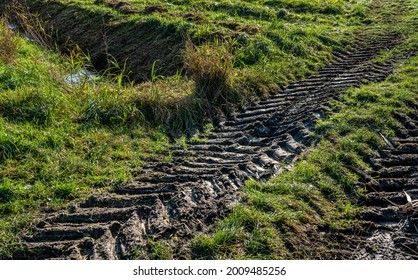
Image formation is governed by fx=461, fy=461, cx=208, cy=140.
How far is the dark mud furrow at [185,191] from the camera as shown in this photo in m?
4.29

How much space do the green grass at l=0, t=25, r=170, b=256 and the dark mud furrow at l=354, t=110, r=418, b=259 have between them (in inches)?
98.7

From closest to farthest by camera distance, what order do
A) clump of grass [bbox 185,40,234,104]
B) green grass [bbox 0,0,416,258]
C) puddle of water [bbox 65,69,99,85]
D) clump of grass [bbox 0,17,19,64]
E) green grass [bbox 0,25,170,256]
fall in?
green grass [bbox 0,0,416,258]
green grass [bbox 0,25,170,256]
clump of grass [bbox 185,40,234,104]
puddle of water [bbox 65,69,99,85]
clump of grass [bbox 0,17,19,64]

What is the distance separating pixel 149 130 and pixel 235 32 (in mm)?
4551

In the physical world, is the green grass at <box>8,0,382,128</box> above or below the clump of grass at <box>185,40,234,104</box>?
below

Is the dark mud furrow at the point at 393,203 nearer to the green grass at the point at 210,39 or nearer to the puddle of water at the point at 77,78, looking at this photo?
the green grass at the point at 210,39

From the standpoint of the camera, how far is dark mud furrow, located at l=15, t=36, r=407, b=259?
4289 mm

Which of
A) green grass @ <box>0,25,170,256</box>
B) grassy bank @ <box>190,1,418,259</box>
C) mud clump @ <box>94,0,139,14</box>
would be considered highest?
grassy bank @ <box>190,1,418,259</box>

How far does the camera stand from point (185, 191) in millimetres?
4984

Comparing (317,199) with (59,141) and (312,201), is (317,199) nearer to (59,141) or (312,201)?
(312,201)

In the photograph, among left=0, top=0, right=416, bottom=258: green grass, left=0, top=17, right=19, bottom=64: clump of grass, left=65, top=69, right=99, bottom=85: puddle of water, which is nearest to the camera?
left=0, top=0, right=416, bottom=258: green grass

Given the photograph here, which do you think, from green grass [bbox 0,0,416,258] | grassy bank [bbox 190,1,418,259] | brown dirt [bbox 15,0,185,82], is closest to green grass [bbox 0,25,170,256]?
green grass [bbox 0,0,416,258]

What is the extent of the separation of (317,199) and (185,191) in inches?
55.8

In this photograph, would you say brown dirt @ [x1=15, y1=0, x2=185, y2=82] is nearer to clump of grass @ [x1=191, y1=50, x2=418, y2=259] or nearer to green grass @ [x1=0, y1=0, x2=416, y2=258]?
green grass @ [x1=0, y1=0, x2=416, y2=258]
